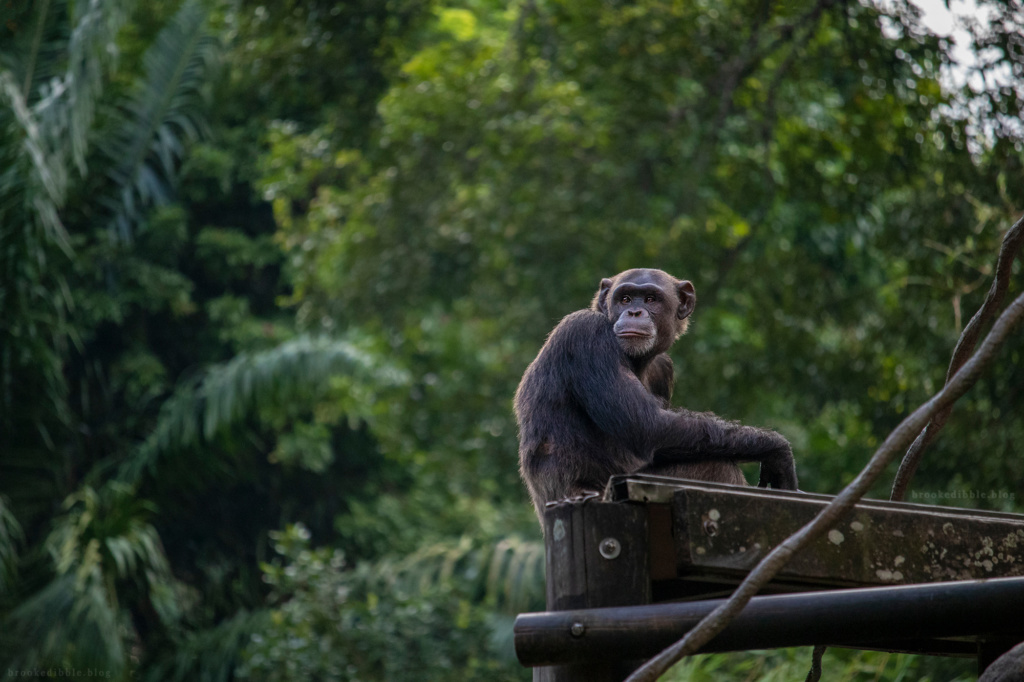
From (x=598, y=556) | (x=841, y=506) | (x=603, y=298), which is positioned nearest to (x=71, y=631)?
(x=603, y=298)

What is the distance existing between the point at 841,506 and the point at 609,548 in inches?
21.6

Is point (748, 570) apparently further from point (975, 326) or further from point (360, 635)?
point (360, 635)

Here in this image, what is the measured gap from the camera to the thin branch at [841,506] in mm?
1821

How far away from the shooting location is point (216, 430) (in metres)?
10.8

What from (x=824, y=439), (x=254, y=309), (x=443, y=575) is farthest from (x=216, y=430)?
(x=824, y=439)

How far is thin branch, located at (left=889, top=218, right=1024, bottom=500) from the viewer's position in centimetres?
237

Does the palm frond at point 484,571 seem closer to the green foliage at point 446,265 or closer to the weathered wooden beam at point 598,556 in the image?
the green foliage at point 446,265

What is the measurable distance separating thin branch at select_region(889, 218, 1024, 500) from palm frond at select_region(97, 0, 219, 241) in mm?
10595

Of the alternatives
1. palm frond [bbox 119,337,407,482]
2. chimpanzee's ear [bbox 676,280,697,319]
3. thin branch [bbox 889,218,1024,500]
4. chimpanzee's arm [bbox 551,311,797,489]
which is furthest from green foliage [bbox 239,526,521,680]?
thin branch [bbox 889,218,1024,500]

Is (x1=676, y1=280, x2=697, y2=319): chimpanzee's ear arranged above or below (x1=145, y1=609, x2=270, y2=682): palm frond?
above

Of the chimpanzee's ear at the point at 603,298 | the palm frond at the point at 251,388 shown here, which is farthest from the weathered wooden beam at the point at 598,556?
the palm frond at the point at 251,388

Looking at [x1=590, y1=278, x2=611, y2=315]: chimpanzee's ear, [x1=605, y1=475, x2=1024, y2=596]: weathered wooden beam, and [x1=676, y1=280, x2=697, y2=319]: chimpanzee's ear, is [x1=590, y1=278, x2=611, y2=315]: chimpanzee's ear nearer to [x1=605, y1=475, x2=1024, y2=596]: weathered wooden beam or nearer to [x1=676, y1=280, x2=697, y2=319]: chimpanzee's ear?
[x1=676, y1=280, x2=697, y2=319]: chimpanzee's ear

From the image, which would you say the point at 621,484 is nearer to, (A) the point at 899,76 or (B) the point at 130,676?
(A) the point at 899,76

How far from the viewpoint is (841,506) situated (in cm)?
189
